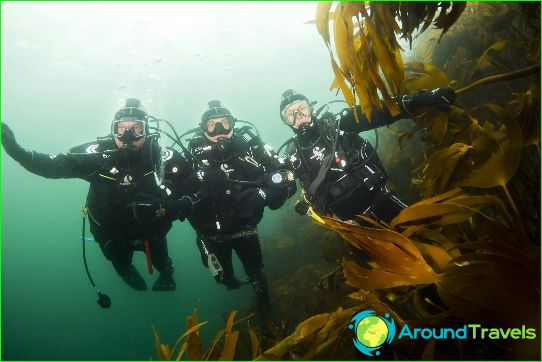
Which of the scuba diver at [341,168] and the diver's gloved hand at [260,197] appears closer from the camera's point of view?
the scuba diver at [341,168]

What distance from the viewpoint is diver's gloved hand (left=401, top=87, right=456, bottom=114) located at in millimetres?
2457

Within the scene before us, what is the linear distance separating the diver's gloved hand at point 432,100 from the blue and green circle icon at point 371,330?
1.68 metres

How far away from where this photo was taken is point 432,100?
100 inches

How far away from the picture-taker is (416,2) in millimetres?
1815

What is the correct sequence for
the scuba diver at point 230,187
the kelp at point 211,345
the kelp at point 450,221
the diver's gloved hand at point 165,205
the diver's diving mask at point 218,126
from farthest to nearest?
1. the diver's diving mask at point 218,126
2. the scuba diver at point 230,187
3. the diver's gloved hand at point 165,205
4. the kelp at point 211,345
5. the kelp at point 450,221

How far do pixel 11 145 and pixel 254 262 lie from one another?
364 centimetres

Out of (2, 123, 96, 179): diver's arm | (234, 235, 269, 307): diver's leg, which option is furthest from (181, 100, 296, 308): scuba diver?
(2, 123, 96, 179): diver's arm

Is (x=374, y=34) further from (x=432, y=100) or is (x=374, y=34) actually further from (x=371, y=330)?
(x=371, y=330)

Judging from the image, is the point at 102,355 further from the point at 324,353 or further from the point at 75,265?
the point at 75,265

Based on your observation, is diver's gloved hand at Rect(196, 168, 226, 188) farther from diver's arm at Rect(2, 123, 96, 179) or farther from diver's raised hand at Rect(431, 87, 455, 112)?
diver's raised hand at Rect(431, 87, 455, 112)

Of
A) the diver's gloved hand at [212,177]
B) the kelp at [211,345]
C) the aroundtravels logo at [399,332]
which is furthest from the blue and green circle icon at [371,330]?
the diver's gloved hand at [212,177]

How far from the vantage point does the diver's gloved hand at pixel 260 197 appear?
4.32 metres

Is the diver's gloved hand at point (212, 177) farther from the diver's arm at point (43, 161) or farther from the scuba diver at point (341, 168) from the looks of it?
the diver's arm at point (43, 161)

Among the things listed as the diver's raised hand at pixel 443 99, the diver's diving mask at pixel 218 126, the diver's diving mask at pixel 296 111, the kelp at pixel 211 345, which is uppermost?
the diver's diving mask at pixel 218 126
